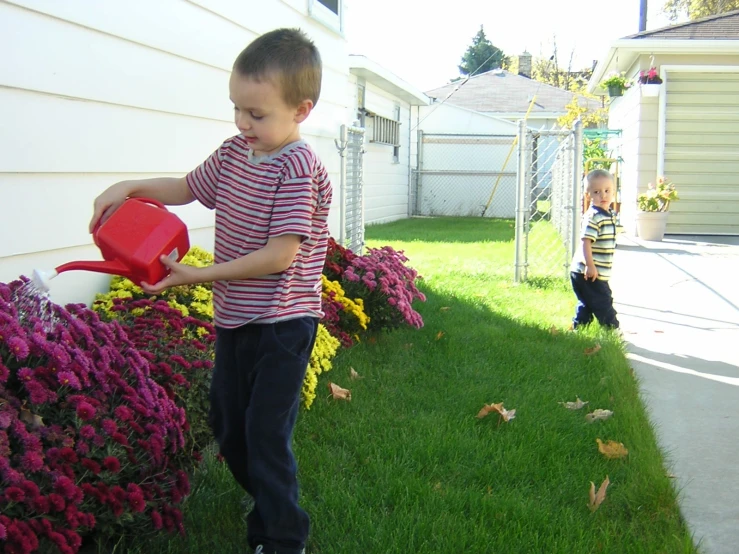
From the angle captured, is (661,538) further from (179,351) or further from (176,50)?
(176,50)

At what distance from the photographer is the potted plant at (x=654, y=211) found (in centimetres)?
1309

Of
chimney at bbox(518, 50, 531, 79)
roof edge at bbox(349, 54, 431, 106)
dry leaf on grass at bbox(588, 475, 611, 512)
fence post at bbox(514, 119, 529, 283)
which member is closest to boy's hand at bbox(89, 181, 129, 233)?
dry leaf on grass at bbox(588, 475, 611, 512)

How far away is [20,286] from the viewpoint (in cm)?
274

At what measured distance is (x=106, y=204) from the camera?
8.02 feet

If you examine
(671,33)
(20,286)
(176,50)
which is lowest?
(20,286)

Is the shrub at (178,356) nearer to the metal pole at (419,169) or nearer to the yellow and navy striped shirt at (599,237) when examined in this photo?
the yellow and navy striped shirt at (599,237)

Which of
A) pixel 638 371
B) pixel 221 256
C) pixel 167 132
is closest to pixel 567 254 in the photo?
pixel 638 371

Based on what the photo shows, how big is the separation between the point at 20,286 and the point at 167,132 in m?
1.83

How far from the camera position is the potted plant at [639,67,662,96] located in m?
14.0

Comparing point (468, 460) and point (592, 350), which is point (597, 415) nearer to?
point (468, 460)

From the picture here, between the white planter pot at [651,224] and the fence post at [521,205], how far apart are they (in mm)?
5309

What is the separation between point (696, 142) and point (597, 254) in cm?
939

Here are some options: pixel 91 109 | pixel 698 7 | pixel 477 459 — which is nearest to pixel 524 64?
pixel 698 7

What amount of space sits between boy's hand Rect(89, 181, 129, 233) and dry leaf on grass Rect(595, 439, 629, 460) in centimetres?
225
